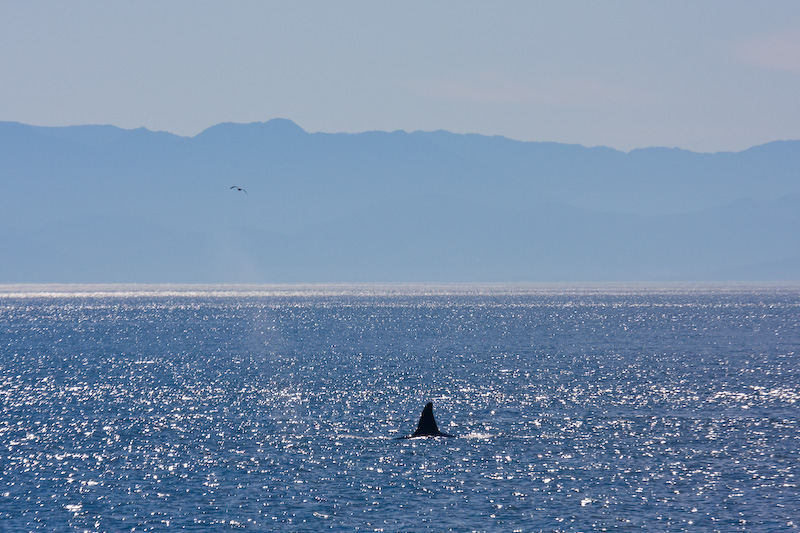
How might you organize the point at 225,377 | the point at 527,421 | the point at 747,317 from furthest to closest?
the point at 747,317
the point at 225,377
the point at 527,421

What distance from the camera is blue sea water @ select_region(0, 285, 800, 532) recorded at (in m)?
40.4

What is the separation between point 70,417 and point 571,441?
33237 mm

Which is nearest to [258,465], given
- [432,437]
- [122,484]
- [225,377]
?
[122,484]

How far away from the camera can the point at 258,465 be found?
49.6 meters

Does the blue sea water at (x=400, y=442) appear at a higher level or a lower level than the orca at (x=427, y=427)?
lower

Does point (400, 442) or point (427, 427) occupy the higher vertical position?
point (427, 427)

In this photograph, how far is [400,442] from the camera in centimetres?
5581

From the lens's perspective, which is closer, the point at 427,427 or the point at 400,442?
the point at 400,442

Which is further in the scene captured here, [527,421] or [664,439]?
[527,421]

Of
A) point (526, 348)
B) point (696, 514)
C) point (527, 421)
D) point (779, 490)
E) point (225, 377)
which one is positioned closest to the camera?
point (696, 514)

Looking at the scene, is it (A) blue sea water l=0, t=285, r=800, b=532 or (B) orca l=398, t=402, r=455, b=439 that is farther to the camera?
(B) orca l=398, t=402, r=455, b=439

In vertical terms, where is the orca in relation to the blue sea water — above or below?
above

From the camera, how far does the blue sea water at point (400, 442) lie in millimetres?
40438

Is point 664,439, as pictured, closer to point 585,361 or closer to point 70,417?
point 70,417
